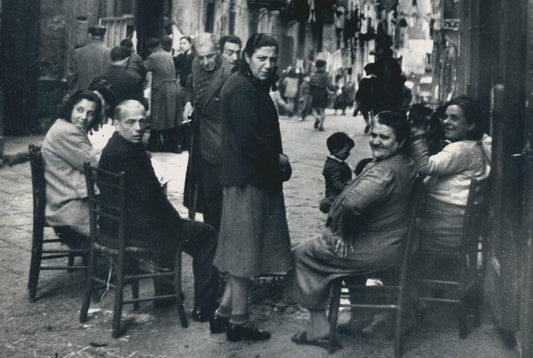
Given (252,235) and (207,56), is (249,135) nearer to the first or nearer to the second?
(252,235)

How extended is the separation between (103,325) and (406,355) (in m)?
1.71

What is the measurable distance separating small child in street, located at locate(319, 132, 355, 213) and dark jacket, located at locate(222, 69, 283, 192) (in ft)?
5.43

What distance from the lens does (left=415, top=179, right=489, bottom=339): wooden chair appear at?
482 centimetres

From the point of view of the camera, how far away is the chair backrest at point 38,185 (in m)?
5.42

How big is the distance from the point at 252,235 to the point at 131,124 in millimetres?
960

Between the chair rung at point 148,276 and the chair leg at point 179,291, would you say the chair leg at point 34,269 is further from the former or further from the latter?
the chair leg at point 179,291

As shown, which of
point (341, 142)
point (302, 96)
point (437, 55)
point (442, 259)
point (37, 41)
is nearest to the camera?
point (442, 259)

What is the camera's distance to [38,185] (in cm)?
543

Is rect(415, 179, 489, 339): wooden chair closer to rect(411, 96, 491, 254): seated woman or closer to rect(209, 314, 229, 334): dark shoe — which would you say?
rect(411, 96, 491, 254): seated woman

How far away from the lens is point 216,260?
4762 millimetres

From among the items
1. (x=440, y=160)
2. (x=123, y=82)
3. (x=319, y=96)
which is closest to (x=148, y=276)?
(x=440, y=160)

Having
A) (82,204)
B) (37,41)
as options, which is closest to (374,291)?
(82,204)

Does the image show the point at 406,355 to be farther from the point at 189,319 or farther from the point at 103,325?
the point at 103,325

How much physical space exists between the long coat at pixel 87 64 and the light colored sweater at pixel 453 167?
837 cm
